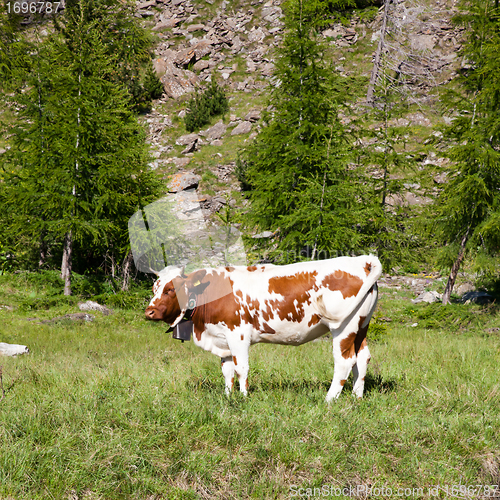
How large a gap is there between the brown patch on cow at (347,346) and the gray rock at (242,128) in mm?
26268

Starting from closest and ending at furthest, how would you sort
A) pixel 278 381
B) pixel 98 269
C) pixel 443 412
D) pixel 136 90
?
1. pixel 443 412
2. pixel 278 381
3. pixel 98 269
4. pixel 136 90

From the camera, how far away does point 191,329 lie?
5.48m

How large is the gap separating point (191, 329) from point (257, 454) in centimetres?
196

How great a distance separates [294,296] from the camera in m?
5.18

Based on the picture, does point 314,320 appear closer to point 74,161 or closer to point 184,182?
point 74,161

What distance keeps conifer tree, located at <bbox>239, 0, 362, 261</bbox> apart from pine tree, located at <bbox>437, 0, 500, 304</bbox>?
3.55 metres

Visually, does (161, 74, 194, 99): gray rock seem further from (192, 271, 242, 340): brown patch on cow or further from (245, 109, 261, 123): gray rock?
(192, 271, 242, 340): brown patch on cow

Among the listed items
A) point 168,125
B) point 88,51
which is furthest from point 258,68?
point 88,51

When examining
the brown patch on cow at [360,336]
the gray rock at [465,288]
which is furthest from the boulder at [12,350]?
the gray rock at [465,288]

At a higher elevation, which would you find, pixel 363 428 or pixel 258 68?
pixel 258 68

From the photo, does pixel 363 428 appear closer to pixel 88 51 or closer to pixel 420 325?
pixel 420 325

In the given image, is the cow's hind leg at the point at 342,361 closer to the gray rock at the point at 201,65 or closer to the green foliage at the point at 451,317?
the green foliage at the point at 451,317

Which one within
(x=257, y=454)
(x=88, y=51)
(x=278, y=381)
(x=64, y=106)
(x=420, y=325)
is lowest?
(x=420, y=325)

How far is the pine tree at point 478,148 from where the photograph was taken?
13898 mm
